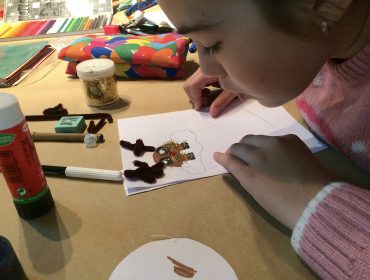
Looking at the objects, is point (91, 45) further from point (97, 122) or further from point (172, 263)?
point (172, 263)

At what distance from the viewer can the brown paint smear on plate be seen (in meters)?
0.41

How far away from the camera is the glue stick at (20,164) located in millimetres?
436

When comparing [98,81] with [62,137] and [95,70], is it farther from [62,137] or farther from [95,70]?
[62,137]

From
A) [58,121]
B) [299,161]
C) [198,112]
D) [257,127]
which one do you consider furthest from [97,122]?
[299,161]

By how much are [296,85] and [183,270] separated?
288 mm

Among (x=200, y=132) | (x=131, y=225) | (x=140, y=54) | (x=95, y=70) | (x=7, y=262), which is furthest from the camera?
(x=140, y=54)

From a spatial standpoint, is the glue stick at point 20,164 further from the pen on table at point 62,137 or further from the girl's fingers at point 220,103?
the girl's fingers at point 220,103

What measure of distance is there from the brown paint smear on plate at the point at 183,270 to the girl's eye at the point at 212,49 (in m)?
0.27

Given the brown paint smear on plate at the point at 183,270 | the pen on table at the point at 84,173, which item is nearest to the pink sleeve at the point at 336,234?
the brown paint smear on plate at the point at 183,270

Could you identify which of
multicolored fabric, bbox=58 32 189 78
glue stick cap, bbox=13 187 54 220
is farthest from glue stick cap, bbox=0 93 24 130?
multicolored fabric, bbox=58 32 189 78

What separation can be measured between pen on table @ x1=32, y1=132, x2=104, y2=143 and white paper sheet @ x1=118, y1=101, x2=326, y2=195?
0.04 m

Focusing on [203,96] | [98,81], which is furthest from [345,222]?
[98,81]

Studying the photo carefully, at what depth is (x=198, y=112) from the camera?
756 millimetres

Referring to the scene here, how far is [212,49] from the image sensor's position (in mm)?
495
